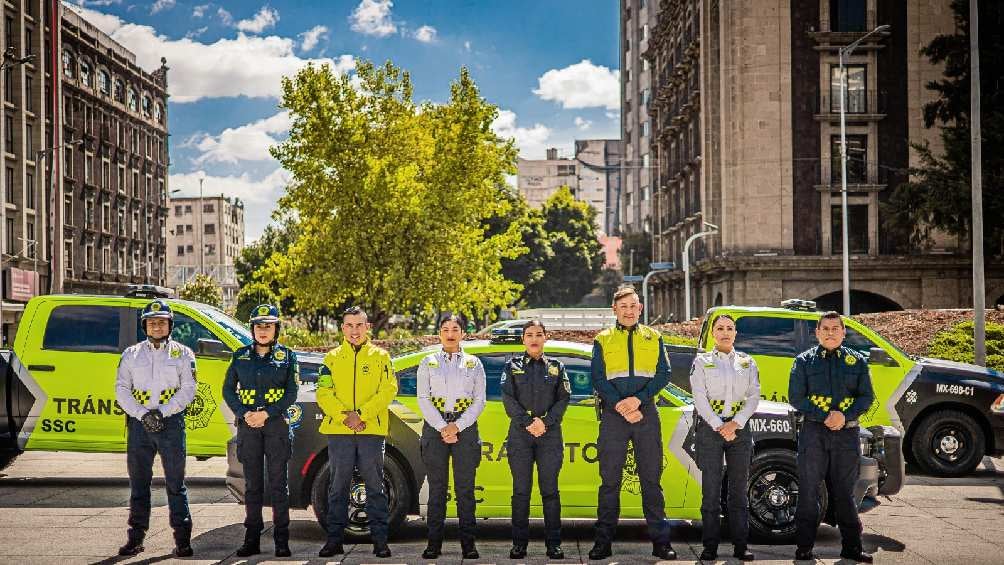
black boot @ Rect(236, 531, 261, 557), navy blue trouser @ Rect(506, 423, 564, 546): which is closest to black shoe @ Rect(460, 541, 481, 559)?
navy blue trouser @ Rect(506, 423, 564, 546)

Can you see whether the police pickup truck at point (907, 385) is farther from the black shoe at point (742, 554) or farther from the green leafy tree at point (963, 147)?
the green leafy tree at point (963, 147)

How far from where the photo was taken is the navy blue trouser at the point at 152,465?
7891 mm

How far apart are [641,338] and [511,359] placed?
99cm

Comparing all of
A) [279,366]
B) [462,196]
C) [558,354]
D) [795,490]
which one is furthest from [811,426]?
[462,196]

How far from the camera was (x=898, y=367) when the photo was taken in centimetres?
1237

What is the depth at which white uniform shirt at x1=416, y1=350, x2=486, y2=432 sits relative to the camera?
26.0ft

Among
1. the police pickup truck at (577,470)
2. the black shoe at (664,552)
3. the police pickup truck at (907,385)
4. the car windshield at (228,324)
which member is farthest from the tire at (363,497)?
the police pickup truck at (907,385)

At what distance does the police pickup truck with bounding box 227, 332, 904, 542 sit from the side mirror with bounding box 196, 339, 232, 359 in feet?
9.97

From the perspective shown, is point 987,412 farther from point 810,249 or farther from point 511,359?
point 810,249

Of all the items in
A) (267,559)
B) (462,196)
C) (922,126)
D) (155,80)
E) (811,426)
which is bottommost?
(267,559)

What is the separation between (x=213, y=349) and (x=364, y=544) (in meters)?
3.88

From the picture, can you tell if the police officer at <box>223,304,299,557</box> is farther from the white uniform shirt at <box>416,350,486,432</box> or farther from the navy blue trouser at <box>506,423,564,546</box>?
the navy blue trouser at <box>506,423,564,546</box>

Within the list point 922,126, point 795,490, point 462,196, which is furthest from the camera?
Result: point 922,126

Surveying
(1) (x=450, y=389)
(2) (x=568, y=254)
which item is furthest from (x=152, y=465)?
(2) (x=568, y=254)
